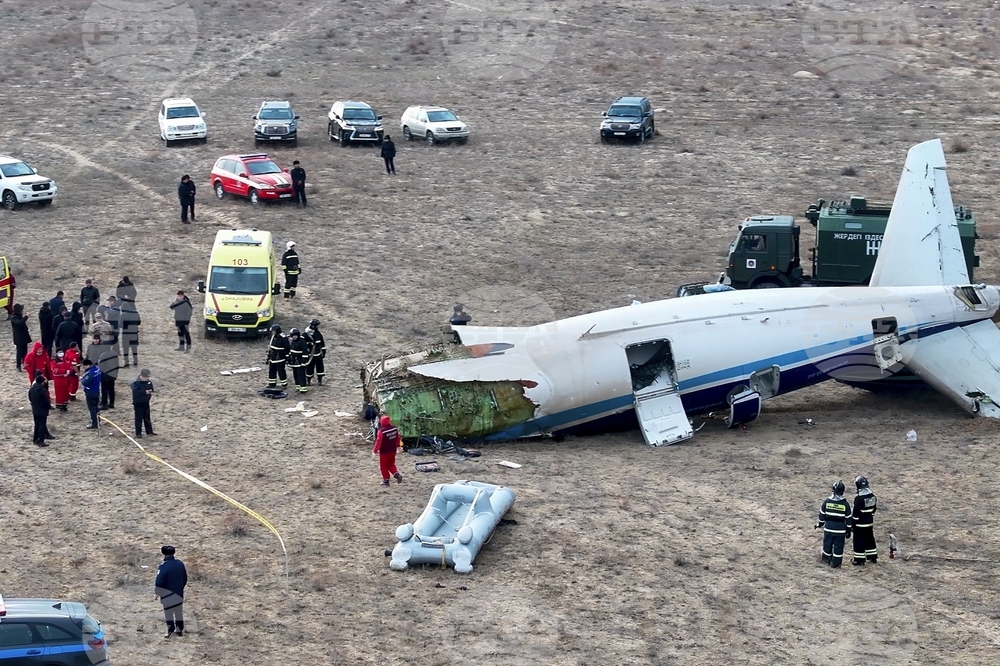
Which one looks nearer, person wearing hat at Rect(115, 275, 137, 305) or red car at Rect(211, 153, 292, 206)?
person wearing hat at Rect(115, 275, 137, 305)

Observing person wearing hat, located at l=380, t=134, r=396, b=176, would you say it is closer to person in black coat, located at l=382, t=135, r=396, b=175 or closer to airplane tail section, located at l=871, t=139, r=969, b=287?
person in black coat, located at l=382, t=135, r=396, b=175

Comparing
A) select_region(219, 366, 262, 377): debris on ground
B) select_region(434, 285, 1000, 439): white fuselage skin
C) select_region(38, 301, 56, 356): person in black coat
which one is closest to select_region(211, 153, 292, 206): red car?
select_region(38, 301, 56, 356): person in black coat

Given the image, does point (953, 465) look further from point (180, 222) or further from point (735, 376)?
point (180, 222)

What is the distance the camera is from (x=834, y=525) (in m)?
19.7

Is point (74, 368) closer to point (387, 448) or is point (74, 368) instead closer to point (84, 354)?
point (84, 354)

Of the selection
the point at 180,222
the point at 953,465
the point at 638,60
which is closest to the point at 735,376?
the point at 953,465

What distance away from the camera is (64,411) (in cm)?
2722

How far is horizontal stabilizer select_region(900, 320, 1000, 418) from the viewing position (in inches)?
1049

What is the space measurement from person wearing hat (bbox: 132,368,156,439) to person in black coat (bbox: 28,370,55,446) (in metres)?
1.60

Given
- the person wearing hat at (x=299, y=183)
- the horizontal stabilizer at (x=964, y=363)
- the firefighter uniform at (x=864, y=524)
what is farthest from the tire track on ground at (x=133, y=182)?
the firefighter uniform at (x=864, y=524)

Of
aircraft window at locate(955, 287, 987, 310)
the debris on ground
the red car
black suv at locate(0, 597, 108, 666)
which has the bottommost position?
the debris on ground

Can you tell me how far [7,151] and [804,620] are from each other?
1597 inches

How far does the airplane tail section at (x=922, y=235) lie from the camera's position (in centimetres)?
2850

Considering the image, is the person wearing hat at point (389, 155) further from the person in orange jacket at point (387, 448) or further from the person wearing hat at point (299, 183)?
the person in orange jacket at point (387, 448)
